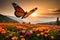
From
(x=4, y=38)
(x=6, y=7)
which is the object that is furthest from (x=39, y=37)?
(x=6, y=7)

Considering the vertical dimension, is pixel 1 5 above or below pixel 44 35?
above

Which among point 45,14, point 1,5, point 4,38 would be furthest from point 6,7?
point 4,38

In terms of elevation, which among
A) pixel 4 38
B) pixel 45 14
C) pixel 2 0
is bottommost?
pixel 4 38

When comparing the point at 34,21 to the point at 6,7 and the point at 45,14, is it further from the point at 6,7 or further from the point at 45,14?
the point at 6,7

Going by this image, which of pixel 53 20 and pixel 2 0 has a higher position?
pixel 2 0

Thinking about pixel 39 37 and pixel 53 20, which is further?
pixel 53 20

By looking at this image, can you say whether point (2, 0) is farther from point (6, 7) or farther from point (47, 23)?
point (47, 23)

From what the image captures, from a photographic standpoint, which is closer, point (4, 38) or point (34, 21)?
point (4, 38)
